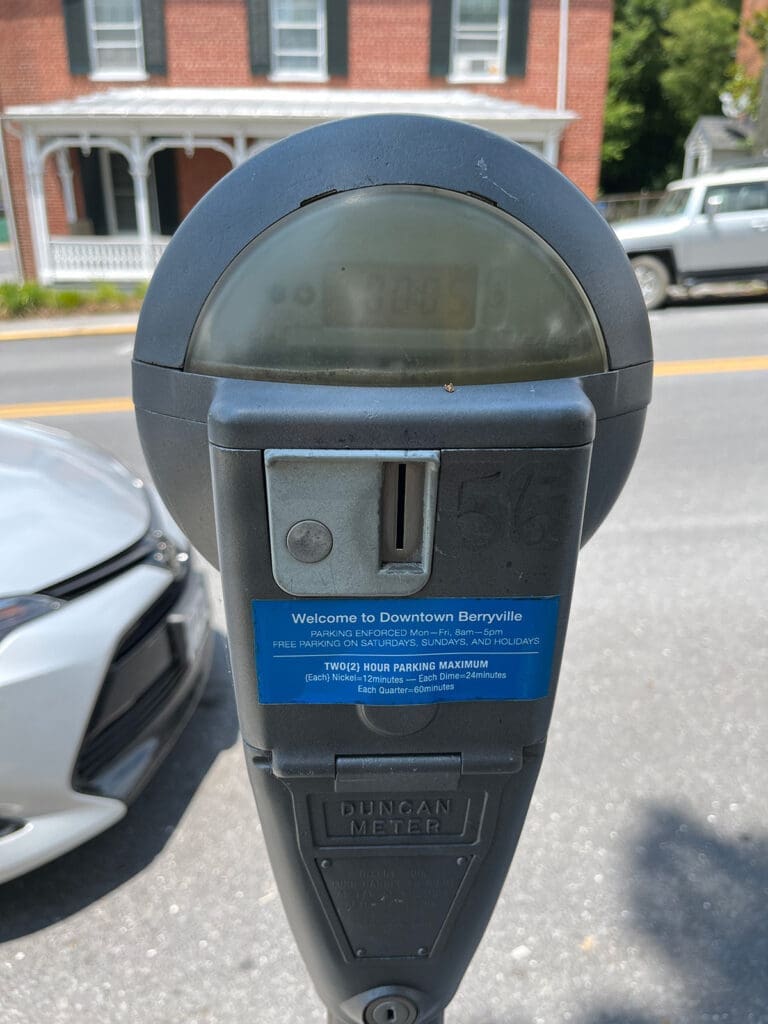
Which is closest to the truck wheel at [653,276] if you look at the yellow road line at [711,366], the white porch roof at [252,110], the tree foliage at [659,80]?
the yellow road line at [711,366]

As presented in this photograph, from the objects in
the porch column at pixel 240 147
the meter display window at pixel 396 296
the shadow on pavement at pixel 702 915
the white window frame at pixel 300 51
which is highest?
the white window frame at pixel 300 51

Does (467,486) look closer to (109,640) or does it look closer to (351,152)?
(351,152)

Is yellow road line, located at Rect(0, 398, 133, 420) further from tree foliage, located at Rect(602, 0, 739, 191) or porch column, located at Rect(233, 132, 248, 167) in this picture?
tree foliage, located at Rect(602, 0, 739, 191)

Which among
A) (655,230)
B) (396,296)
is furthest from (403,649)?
(655,230)

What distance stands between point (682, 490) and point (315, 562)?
388 cm

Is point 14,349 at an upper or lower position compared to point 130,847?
lower

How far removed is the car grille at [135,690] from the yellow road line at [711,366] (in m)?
5.24

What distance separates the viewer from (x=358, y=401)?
0.83 m

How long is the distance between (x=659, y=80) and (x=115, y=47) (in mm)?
18574

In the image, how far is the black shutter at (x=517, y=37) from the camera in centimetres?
1348

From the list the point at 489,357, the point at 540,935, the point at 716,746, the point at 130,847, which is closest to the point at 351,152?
the point at 489,357

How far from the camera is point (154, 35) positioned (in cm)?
1360

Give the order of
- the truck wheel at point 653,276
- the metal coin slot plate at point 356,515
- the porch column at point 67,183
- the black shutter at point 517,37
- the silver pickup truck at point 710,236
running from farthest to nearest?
1. the porch column at point 67,183
2. the black shutter at point 517,37
3. the truck wheel at point 653,276
4. the silver pickup truck at point 710,236
5. the metal coin slot plate at point 356,515

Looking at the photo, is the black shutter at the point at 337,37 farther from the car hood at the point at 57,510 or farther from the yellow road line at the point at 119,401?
the car hood at the point at 57,510
